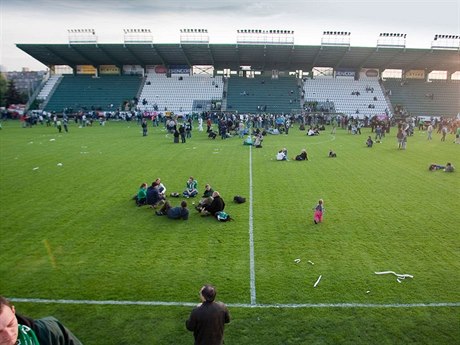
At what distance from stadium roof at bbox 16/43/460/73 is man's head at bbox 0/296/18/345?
2295 inches

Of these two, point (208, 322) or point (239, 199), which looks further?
point (239, 199)

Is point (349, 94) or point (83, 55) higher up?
point (83, 55)

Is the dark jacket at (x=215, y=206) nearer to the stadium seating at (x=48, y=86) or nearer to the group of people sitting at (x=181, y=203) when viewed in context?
the group of people sitting at (x=181, y=203)

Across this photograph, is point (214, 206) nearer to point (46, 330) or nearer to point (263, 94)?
point (46, 330)

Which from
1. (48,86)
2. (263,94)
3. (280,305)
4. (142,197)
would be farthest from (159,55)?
(280,305)

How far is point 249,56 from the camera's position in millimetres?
61406

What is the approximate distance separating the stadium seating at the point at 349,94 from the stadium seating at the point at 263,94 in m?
2.61

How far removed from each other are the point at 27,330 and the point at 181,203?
10666 mm

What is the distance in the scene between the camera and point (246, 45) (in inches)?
2254

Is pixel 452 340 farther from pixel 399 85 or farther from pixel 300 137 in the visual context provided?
pixel 399 85

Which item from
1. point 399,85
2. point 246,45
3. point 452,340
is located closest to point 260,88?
point 246,45

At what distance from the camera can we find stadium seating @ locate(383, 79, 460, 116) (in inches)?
2351

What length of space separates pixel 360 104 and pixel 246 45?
20395 mm

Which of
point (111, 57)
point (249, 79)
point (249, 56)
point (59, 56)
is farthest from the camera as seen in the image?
point (249, 79)
